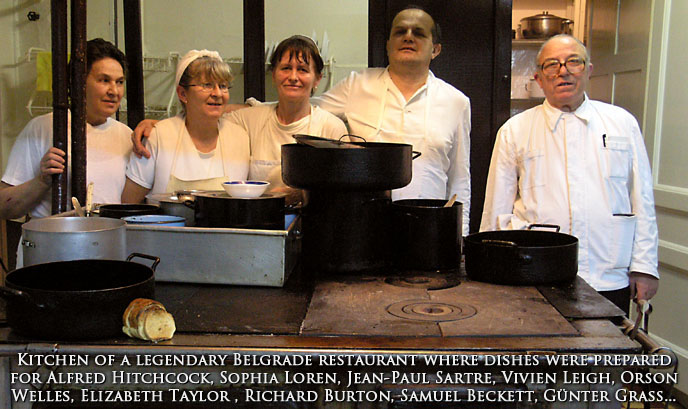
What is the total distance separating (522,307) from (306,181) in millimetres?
605

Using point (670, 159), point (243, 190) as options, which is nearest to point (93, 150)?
point (243, 190)

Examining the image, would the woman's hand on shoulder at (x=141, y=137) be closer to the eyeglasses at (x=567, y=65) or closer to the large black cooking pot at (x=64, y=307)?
the large black cooking pot at (x=64, y=307)

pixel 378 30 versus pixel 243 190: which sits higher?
pixel 378 30

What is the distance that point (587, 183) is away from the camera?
2324 millimetres

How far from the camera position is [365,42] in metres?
3.90

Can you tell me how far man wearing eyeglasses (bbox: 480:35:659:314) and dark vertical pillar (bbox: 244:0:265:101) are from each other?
3.81ft

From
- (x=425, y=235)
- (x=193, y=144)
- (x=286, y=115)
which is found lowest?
(x=425, y=235)

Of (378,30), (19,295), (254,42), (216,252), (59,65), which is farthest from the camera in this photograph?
(378,30)

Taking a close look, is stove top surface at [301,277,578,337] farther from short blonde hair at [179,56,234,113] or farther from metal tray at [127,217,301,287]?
short blonde hair at [179,56,234,113]

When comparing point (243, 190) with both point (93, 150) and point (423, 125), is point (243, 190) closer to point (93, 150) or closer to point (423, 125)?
point (93, 150)

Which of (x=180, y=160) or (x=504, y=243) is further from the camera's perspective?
(x=180, y=160)

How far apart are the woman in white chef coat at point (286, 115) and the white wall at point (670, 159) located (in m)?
1.63

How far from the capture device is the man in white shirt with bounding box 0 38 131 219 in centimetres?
220

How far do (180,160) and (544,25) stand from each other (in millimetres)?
3286
